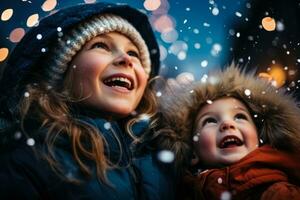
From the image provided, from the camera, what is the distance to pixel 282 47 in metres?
0.93

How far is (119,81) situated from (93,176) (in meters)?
0.18

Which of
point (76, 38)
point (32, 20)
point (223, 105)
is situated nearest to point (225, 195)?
point (223, 105)

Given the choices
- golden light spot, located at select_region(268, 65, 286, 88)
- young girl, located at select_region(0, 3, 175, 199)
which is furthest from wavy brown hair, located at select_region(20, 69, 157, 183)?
golden light spot, located at select_region(268, 65, 286, 88)

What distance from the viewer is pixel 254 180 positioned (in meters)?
0.69

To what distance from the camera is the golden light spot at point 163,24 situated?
0.91m

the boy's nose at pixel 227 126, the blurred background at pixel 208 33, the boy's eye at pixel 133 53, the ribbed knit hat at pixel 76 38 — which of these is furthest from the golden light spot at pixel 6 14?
the boy's nose at pixel 227 126

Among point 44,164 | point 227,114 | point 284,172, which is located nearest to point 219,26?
point 227,114

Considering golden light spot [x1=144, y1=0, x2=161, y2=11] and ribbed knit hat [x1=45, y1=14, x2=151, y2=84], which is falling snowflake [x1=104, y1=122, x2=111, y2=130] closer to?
ribbed knit hat [x1=45, y1=14, x2=151, y2=84]

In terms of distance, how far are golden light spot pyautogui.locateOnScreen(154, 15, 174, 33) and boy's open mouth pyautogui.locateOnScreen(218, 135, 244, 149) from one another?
0.29 meters

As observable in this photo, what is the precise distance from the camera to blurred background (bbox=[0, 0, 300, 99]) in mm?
880

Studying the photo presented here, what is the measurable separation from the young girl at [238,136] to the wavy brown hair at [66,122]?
0.28 feet

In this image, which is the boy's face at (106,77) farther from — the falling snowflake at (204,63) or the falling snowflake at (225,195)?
the falling snowflake at (225,195)

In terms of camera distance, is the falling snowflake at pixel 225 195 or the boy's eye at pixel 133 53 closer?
the falling snowflake at pixel 225 195

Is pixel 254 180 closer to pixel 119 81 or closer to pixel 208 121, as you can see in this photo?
pixel 208 121
